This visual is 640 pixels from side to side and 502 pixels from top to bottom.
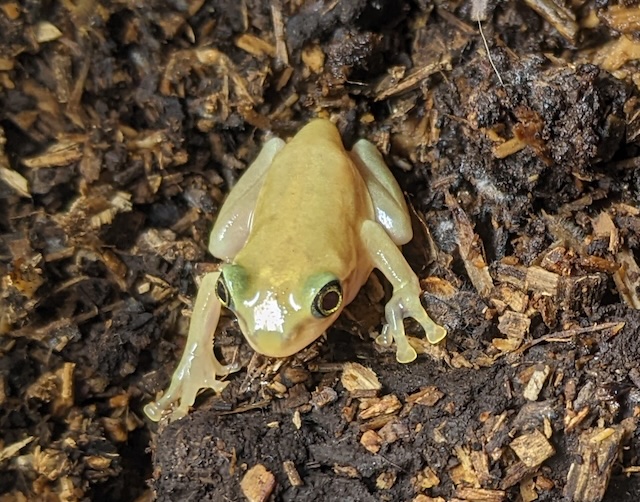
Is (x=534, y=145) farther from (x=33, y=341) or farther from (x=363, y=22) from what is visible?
(x=33, y=341)

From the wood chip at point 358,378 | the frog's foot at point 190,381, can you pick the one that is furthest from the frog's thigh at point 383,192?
the frog's foot at point 190,381

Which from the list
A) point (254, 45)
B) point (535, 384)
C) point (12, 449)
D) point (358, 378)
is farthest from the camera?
point (254, 45)

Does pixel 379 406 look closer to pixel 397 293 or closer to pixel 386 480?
pixel 386 480

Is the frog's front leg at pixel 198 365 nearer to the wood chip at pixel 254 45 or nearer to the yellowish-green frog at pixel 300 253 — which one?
the yellowish-green frog at pixel 300 253

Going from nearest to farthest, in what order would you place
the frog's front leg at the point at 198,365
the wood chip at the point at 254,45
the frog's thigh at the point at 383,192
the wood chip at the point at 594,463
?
the wood chip at the point at 594,463 < the frog's front leg at the point at 198,365 < the frog's thigh at the point at 383,192 < the wood chip at the point at 254,45

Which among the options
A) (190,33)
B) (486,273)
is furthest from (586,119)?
(190,33)

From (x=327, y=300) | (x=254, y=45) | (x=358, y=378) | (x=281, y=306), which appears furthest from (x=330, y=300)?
(x=254, y=45)

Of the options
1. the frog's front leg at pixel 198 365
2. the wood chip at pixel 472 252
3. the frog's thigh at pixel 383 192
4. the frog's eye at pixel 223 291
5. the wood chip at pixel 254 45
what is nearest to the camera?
the frog's eye at pixel 223 291
